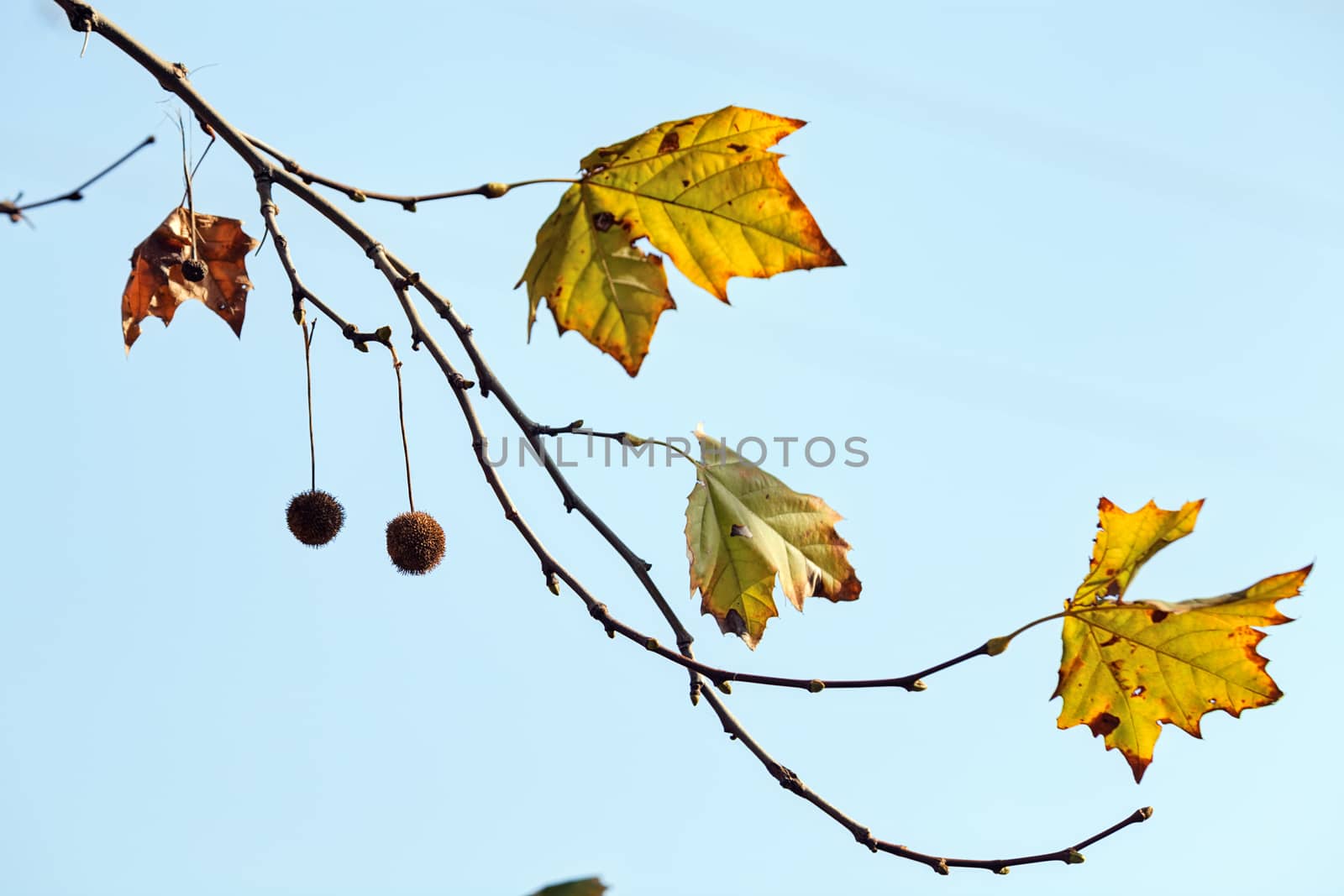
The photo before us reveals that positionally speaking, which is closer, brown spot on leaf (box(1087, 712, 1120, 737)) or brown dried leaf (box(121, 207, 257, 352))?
brown spot on leaf (box(1087, 712, 1120, 737))

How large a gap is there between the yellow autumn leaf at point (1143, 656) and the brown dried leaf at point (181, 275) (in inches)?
63.3

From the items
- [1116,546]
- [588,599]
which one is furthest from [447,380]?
[1116,546]

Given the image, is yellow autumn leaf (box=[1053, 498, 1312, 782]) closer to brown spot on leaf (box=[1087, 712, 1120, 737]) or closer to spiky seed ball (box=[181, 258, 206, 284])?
brown spot on leaf (box=[1087, 712, 1120, 737])

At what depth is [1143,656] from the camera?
1.67 meters

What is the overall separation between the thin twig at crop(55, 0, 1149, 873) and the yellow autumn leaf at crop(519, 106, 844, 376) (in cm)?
14

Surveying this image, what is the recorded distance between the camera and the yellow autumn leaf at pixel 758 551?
1731 mm

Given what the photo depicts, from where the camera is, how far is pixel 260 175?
5.55 feet

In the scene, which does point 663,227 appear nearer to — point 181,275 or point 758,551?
point 758,551

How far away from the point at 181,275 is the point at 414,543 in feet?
2.25

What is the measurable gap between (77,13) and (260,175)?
35cm

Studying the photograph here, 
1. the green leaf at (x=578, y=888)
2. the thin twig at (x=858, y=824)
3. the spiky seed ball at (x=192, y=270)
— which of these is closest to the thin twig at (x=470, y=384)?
the thin twig at (x=858, y=824)

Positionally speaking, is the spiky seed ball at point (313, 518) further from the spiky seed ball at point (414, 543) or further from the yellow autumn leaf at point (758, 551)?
the yellow autumn leaf at point (758, 551)

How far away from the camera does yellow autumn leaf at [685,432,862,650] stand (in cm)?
173

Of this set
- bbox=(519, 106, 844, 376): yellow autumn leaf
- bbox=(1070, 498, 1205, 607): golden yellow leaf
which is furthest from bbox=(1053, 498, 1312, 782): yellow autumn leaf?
bbox=(519, 106, 844, 376): yellow autumn leaf
